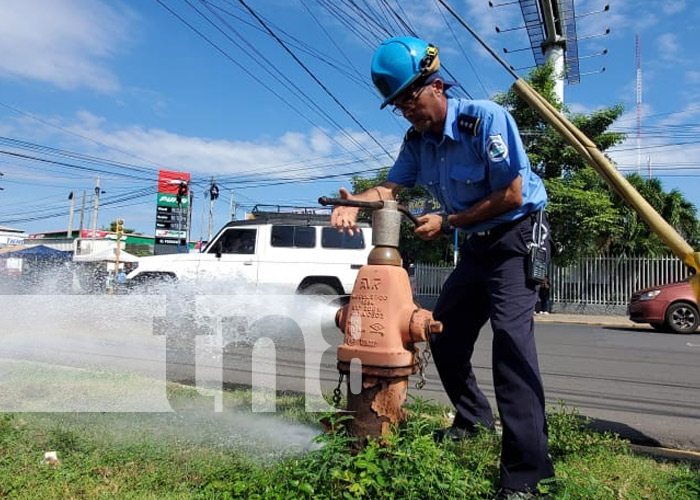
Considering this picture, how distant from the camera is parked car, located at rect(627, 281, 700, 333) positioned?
1204cm

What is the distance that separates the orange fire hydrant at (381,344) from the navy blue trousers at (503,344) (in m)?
0.37

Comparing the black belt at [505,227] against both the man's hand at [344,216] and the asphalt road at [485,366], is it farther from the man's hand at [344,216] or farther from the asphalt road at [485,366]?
the asphalt road at [485,366]

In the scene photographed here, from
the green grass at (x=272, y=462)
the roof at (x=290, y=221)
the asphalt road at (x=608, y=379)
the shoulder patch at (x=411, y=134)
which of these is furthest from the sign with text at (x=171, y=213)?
the shoulder patch at (x=411, y=134)

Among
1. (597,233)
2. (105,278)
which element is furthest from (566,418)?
(597,233)

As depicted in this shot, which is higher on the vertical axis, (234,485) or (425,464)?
(425,464)

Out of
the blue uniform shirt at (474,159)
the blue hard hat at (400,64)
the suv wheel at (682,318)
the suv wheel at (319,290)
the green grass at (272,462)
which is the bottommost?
the green grass at (272,462)

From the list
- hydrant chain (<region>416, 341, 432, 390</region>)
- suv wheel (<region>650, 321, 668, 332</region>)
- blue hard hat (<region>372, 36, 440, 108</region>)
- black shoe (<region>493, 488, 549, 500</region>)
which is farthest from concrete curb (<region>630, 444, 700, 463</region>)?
suv wheel (<region>650, 321, 668, 332</region>)

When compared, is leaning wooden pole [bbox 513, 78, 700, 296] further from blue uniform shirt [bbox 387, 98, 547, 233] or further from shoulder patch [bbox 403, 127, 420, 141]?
shoulder patch [bbox 403, 127, 420, 141]

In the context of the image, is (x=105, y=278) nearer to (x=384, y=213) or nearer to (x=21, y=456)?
(x=21, y=456)

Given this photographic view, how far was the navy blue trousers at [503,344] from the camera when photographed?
7.18ft

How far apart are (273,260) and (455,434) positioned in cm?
904

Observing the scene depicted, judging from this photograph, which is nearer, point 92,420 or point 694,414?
point 92,420

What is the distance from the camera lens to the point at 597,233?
59.2 ft

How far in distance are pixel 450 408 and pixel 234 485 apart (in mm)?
2199
